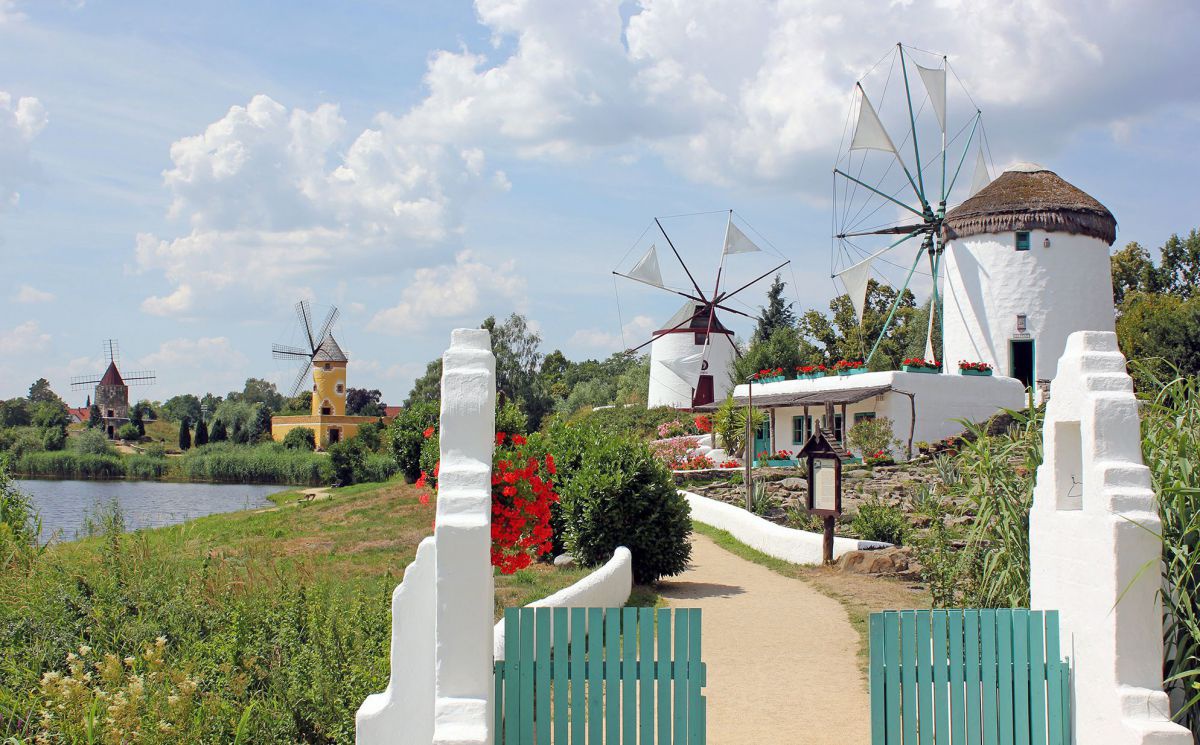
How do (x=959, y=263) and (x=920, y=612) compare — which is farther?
(x=959, y=263)

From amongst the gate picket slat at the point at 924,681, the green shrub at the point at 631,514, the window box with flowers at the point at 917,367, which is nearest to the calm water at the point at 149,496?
the green shrub at the point at 631,514

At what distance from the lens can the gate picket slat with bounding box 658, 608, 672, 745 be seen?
4.83 metres

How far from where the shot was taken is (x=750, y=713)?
7.24m

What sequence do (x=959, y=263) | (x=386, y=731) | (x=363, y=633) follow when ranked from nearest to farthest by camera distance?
1. (x=386, y=731)
2. (x=363, y=633)
3. (x=959, y=263)

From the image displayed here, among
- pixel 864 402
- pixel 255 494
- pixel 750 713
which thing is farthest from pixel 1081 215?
pixel 255 494

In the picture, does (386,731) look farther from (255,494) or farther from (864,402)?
(255,494)

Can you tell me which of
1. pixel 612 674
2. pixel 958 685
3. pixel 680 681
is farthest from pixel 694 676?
pixel 958 685

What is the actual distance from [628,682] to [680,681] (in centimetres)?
29

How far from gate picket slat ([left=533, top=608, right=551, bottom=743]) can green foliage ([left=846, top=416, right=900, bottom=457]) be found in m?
20.6

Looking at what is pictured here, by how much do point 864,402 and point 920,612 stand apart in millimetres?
22474

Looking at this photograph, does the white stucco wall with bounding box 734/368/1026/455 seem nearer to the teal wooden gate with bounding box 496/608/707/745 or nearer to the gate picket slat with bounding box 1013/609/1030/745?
the gate picket slat with bounding box 1013/609/1030/745

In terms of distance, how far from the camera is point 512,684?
4.76 metres

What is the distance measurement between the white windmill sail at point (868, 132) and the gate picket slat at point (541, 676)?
30424 millimetres

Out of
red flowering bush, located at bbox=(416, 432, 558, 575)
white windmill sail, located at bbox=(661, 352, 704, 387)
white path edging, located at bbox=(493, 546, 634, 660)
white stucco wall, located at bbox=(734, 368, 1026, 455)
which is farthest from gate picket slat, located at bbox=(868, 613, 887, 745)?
white windmill sail, located at bbox=(661, 352, 704, 387)
